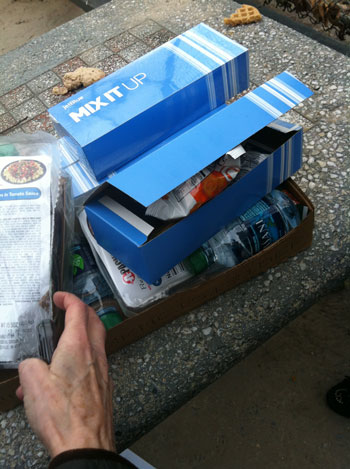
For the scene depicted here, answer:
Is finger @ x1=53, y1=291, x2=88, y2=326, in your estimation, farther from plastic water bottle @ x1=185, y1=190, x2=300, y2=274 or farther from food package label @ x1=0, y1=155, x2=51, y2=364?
plastic water bottle @ x1=185, y1=190, x2=300, y2=274

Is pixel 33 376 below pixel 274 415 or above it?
above

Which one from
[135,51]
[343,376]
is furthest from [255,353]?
[135,51]

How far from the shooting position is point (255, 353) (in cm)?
181

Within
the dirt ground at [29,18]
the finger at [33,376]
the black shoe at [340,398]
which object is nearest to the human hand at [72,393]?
the finger at [33,376]

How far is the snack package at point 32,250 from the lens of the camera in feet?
3.65

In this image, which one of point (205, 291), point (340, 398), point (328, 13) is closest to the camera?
point (205, 291)

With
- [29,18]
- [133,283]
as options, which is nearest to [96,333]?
[133,283]

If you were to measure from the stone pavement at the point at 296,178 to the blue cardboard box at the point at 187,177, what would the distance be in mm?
310

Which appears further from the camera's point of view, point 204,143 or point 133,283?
point 133,283

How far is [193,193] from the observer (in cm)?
112

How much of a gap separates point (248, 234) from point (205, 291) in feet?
0.72

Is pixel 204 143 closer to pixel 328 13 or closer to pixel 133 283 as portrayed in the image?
pixel 133 283

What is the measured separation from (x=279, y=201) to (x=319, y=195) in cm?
35

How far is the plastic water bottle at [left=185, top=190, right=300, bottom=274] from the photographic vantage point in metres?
1.29
